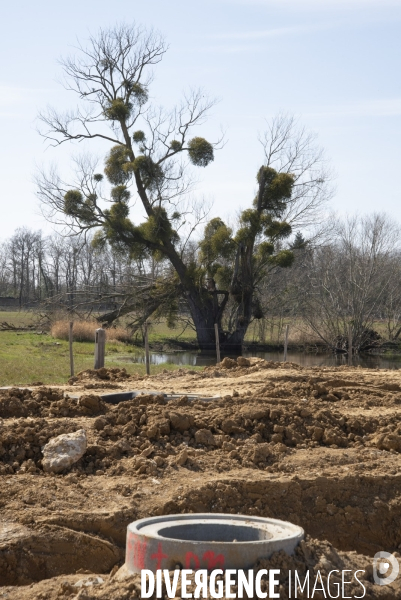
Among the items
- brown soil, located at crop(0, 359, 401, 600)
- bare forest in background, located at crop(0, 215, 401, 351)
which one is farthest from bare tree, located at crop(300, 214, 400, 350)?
brown soil, located at crop(0, 359, 401, 600)

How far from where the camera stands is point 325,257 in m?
39.4

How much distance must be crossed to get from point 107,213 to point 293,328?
11443 millimetres

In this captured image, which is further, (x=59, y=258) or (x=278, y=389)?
(x=59, y=258)

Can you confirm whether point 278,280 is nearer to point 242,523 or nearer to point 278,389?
point 278,389

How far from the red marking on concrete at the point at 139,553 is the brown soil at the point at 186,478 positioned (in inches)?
7.1

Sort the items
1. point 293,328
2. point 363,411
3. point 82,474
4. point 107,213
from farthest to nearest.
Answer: point 293,328 < point 107,213 < point 363,411 < point 82,474

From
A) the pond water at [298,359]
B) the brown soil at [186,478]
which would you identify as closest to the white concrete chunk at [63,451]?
the brown soil at [186,478]

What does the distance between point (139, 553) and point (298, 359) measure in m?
26.9

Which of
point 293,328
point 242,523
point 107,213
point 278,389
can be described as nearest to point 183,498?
point 242,523

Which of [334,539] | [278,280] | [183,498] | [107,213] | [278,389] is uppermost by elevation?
[107,213]

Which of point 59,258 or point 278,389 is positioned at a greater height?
point 59,258

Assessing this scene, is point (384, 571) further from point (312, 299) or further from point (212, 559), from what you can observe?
point (312, 299)

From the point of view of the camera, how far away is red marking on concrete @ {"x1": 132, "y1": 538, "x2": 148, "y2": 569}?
406cm

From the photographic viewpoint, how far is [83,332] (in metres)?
33.6
